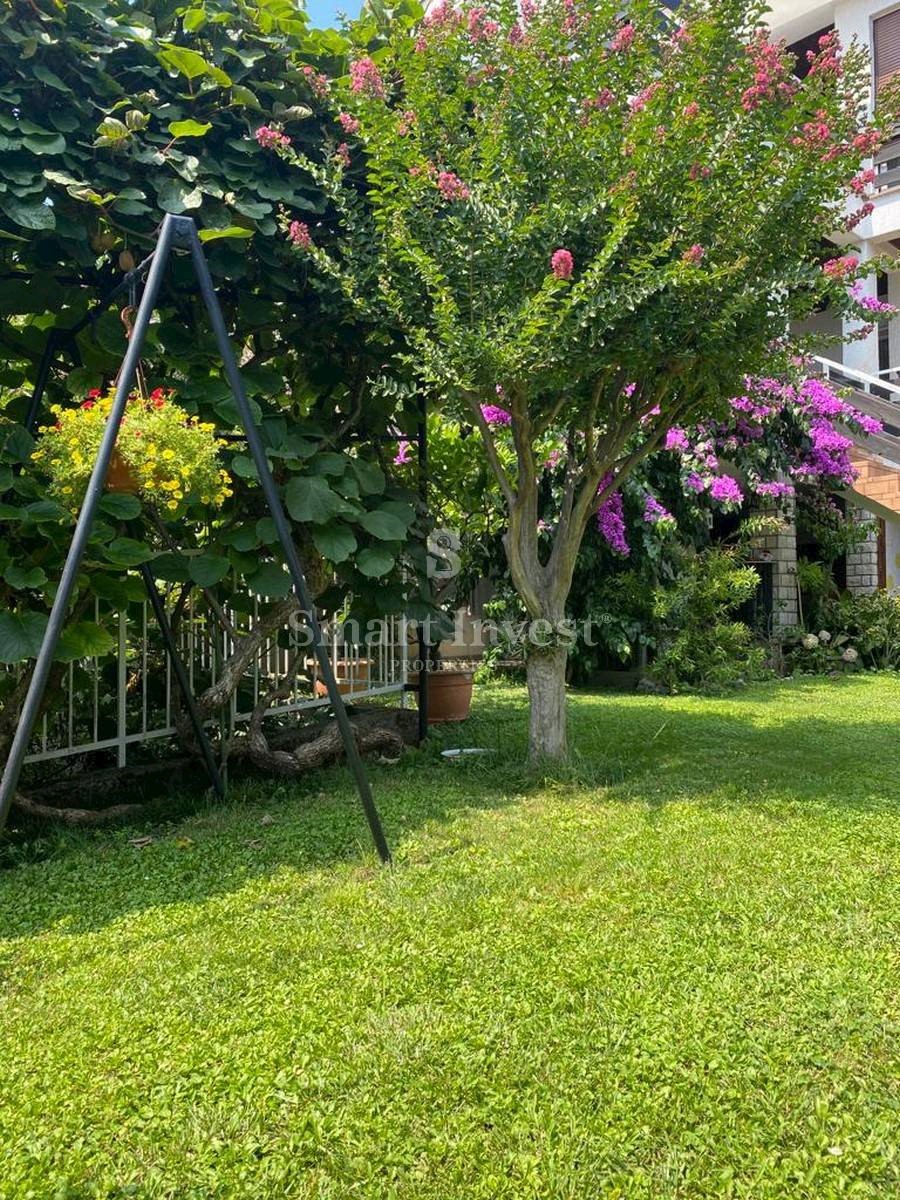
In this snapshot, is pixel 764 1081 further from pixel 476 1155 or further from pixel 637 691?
pixel 637 691

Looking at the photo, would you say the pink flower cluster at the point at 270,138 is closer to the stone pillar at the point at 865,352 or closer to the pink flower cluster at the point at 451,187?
the pink flower cluster at the point at 451,187

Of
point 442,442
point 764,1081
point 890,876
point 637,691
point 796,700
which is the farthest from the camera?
point 637,691

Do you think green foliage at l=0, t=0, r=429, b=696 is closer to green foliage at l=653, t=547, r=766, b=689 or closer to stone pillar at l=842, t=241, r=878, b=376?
green foliage at l=653, t=547, r=766, b=689

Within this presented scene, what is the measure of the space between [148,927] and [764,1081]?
1807 mm

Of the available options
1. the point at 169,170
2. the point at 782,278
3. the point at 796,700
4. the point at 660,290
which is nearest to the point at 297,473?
the point at 169,170

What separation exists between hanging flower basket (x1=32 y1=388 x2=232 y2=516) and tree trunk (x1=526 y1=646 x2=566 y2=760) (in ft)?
7.08

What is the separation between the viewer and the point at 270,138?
346 cm

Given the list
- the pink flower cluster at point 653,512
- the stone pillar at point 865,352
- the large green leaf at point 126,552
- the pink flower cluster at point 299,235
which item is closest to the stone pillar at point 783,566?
the pink flower cluster at point 653,512


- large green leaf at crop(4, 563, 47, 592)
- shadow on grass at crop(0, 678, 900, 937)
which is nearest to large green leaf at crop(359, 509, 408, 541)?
shadow on grass at crop(0, 678, 900, 937)

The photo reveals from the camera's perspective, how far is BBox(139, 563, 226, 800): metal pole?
3.38 metres

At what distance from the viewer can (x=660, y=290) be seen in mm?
3516

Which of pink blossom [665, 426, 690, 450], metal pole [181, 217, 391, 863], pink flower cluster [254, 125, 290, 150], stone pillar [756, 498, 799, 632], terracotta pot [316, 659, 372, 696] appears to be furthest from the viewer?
stone pillar [756, 498, 799, 632]

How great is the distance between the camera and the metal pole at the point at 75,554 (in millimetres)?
2119

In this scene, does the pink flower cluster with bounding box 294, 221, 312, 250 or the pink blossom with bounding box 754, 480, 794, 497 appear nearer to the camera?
the pink flower cluster with bounding box 294, 221, 312, 250
